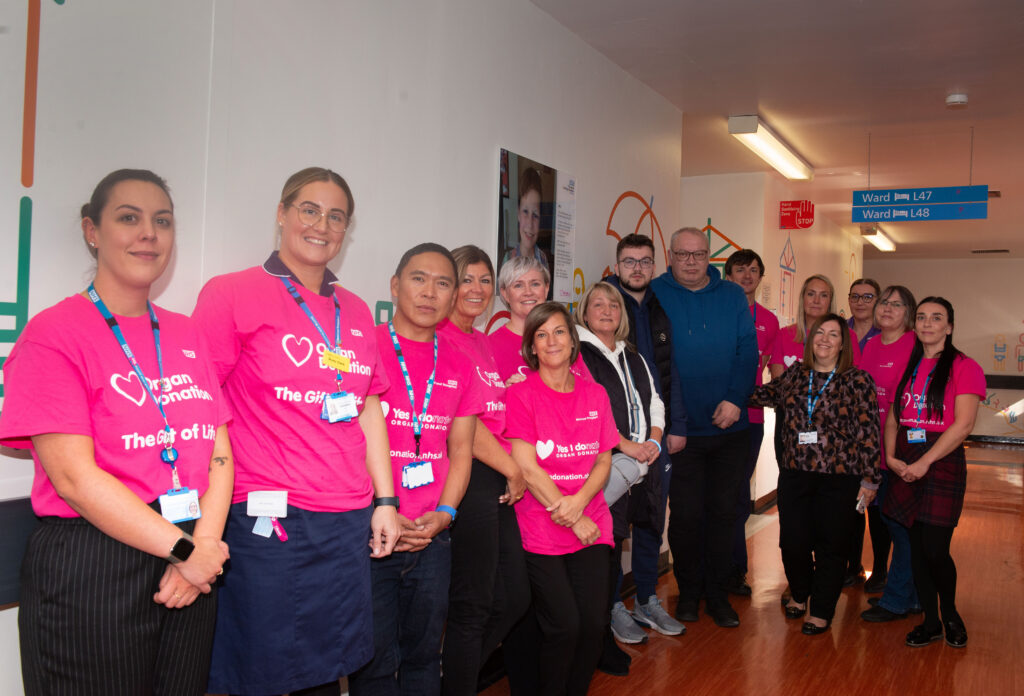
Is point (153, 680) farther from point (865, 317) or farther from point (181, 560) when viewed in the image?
point (865, 317)

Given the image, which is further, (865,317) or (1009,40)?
(865,317)

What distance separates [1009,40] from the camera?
165 inches

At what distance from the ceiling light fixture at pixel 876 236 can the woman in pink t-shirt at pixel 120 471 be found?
10.5 meters

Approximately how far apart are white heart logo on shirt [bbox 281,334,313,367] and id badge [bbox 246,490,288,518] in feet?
1.03

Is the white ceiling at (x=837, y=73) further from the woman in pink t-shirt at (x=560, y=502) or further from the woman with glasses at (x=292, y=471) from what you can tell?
the woman with glasses at (x=292, y=471)

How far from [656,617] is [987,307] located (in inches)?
559

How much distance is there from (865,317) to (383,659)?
4.10 meters

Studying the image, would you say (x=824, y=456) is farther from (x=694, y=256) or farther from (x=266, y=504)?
(x=266, y=504)

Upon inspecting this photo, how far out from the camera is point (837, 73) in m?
4.80

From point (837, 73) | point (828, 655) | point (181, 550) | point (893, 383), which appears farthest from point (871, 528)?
point (181, 550)

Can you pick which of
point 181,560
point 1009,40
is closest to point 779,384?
point 1009,40

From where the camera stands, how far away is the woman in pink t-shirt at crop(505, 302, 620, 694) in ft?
8.79

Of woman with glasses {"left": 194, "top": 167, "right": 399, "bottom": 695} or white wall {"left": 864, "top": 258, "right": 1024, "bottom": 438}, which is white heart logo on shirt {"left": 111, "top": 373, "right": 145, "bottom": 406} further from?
white wall {"left": 864, "top": 258, "right": 1024, "bottom": 438}

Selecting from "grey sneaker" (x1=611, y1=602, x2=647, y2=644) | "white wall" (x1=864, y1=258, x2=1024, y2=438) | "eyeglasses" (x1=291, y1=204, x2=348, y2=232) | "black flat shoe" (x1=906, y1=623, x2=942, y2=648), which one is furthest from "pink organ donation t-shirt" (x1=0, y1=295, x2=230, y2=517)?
"white wall" (x1=864, y1=258, x2=1024, y2=438)
